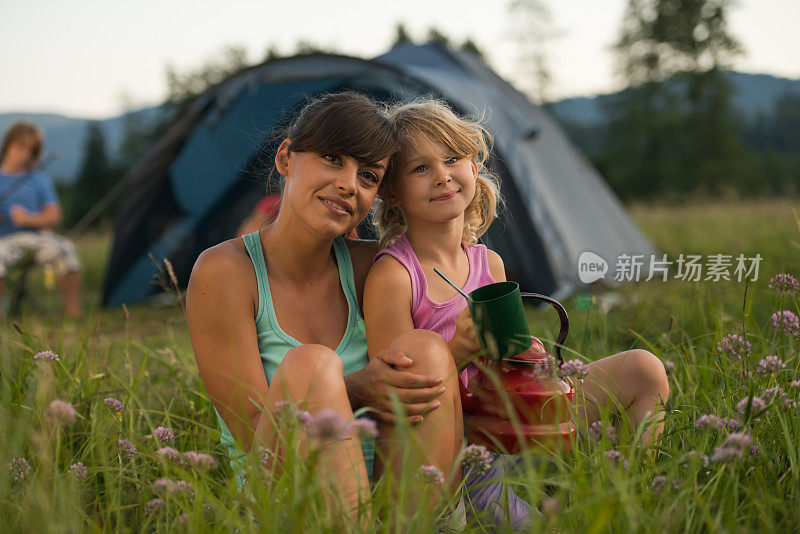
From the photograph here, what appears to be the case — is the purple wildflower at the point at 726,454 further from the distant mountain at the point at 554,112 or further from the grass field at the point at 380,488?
the distant mountain at the point at 554,112

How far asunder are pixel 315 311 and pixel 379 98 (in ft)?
10.9

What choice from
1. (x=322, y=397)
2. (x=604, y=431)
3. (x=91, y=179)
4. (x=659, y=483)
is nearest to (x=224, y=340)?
(x=322, y=397)

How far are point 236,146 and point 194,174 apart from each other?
1.37 feet

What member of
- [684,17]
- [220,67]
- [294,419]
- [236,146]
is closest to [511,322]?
[294,419]

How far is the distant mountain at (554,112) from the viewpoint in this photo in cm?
3819

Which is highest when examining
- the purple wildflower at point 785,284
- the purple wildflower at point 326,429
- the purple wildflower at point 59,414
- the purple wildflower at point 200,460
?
the purple wildflower at point 326,429

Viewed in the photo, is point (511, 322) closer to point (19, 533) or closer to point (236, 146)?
point (19, 533)

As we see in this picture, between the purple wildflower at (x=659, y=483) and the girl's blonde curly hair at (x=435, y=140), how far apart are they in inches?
33.4

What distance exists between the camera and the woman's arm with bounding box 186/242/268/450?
1394 millimetres

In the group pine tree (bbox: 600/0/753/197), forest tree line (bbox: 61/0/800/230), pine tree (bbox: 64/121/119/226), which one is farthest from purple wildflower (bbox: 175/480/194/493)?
pine tree (bbox: 64/121/119/226)

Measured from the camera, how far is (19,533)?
0.98 metres

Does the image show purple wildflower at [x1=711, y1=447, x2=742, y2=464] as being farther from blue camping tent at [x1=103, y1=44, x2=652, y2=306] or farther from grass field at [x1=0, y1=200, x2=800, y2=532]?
blue camping tent at [x1=103, y1=44, x2=652, y2=306]

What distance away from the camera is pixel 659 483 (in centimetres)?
111

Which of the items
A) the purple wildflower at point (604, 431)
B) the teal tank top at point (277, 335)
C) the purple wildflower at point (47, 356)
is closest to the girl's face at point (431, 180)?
the teal tank top at point (277, 335)
